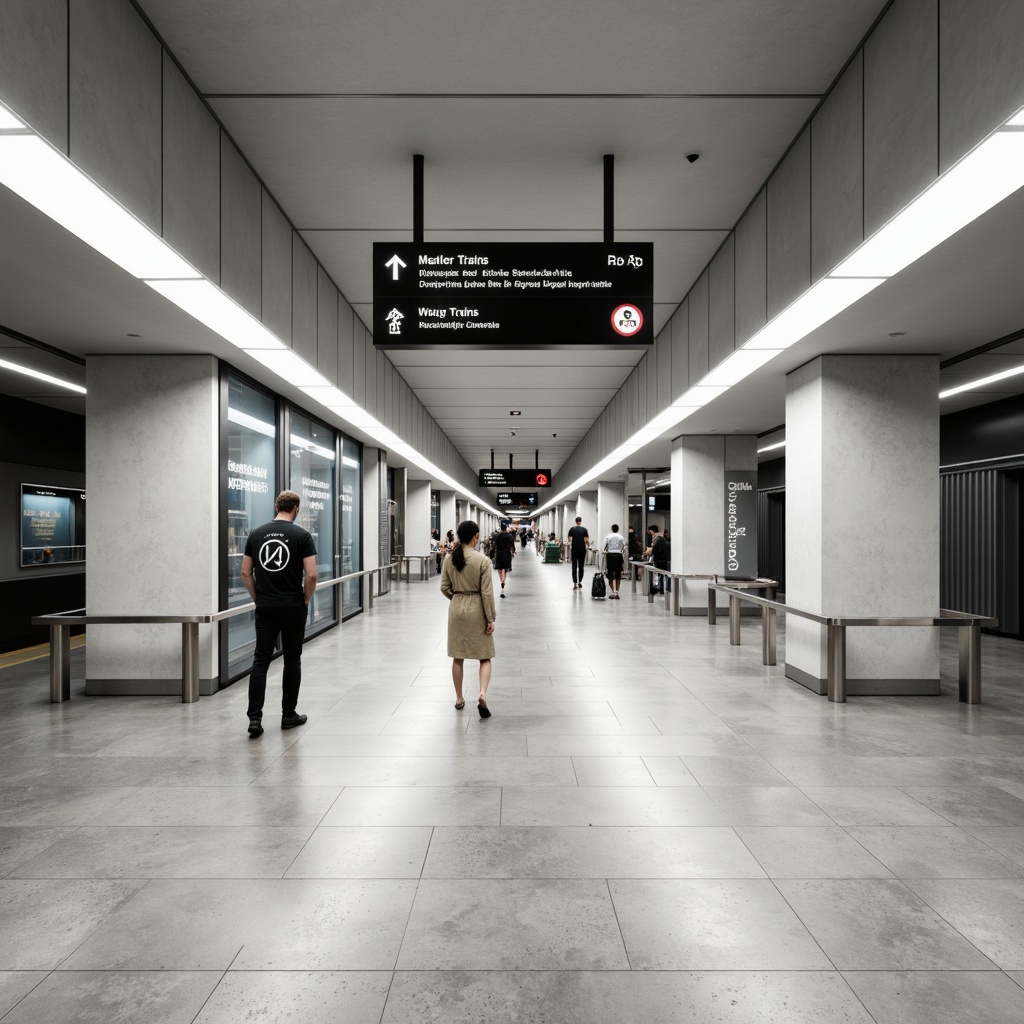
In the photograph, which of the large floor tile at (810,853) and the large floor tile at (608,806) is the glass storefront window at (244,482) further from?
the large floor tile at (810,853)

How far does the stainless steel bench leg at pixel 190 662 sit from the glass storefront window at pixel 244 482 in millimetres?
629

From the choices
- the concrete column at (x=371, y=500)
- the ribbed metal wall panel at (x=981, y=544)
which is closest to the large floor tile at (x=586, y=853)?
the ribbed metal wall panel at (x=981, y=544)

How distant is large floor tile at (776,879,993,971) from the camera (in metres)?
2.50

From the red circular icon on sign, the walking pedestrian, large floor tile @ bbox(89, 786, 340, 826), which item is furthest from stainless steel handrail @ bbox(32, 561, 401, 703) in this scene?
the walking pedestrian

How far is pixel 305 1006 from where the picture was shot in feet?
7.41

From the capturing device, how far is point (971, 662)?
20.8ft

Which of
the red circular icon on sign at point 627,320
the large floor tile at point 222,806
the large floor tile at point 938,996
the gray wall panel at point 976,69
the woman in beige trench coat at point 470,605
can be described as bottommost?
the large floor tile at point 222,806

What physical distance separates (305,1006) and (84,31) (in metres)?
4.14

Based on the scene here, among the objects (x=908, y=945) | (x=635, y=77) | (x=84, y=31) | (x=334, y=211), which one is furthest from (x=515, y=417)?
(x=908, y=945)

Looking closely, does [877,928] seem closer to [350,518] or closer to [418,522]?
[350,518]

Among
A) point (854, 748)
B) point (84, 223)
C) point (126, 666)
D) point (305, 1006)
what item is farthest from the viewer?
point (126, 666)

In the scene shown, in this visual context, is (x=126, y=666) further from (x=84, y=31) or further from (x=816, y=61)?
(x=816, y=61)

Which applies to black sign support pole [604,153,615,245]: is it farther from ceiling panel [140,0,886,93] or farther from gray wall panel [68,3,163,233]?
gray wall panel [68,3,163,233]

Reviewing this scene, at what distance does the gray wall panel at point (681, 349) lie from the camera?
8.26 metres
